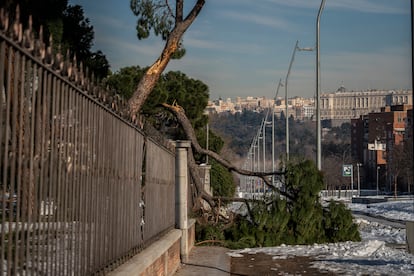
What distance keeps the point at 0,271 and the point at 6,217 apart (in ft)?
1.37

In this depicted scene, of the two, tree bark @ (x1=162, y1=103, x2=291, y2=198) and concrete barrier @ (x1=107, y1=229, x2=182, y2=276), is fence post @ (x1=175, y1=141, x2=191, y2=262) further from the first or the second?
tree bark @ (x1=162, y1=103, x2=291, y2=198)

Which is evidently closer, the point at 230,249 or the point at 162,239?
the point at 162,239

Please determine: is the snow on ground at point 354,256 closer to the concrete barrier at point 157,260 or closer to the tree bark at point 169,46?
the concrete barrier at point 157,260

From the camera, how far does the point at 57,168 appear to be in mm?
5148

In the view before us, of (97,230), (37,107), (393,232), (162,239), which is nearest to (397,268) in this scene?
(162,239)

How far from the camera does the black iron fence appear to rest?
4.16 m

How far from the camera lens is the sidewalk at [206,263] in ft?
43.5

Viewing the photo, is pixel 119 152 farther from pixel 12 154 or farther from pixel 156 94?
pixel 156 94

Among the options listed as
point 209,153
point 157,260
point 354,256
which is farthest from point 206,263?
point 209,153

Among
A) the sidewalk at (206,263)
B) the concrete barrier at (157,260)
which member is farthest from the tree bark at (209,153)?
the concrete barrier at (157,260)

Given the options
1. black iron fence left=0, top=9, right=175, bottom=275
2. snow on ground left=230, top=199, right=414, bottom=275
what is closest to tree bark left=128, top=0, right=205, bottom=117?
snow on ground left=230, top=199, right=414, bottom=275

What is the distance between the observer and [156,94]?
29.2 metres

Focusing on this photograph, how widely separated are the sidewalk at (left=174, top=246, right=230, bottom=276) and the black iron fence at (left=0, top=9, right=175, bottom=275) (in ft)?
16.0

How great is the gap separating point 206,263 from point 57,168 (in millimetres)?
9806
